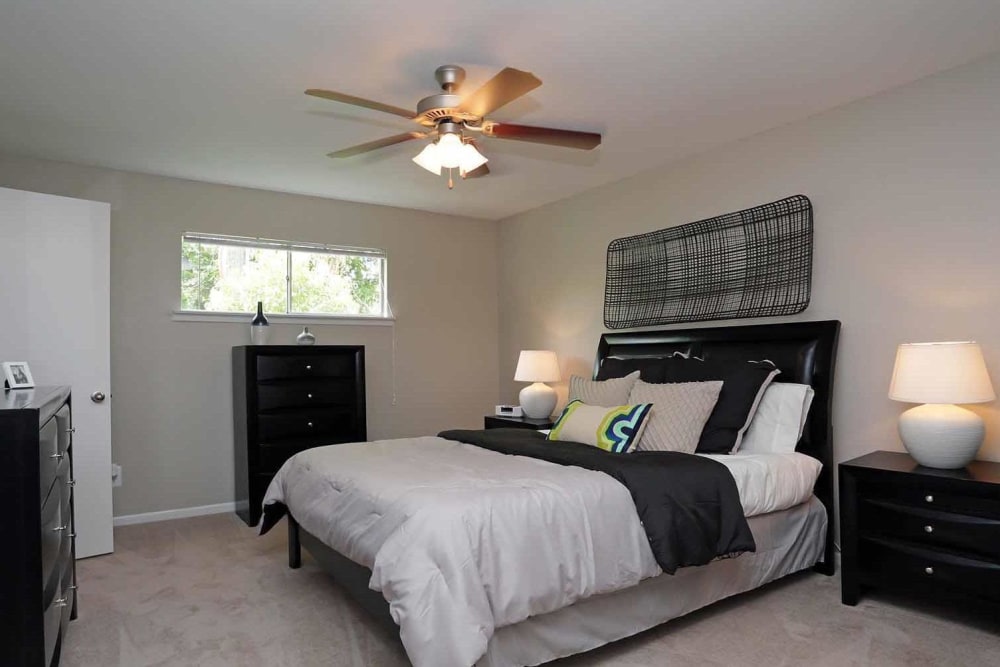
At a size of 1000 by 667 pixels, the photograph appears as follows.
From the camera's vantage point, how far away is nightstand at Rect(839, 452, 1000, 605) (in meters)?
2.46

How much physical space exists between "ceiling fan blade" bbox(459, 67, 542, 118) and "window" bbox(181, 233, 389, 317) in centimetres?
282

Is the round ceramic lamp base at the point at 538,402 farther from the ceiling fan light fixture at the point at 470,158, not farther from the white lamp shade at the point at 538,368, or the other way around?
the ceiling fan light fixture at the point at 470,158

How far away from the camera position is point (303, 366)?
4.54 meters

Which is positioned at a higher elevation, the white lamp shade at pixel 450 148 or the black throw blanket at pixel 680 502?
the white lamp shade at pixel 450 148

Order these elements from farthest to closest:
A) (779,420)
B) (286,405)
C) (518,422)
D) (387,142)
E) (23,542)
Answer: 1. (518,422)
2. (286,405)
3. (779,420)
4. (387,142)
5. (23,542)

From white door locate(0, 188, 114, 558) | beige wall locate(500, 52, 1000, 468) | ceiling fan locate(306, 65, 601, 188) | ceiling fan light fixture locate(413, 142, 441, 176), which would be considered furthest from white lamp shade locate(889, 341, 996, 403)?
white door locate(0, 188, 114, 558)

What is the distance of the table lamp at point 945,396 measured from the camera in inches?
102

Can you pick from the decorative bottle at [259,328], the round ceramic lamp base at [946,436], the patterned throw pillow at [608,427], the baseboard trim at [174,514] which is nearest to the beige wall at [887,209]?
the round ceramic lamp base at [946,436]

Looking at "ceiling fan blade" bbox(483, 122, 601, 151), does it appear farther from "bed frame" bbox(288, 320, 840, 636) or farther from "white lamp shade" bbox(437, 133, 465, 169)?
"bed frame" bbox(288, 320, 840, 636)

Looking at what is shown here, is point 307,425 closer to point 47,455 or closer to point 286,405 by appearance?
point 286,405

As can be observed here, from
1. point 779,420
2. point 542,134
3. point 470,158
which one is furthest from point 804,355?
point 470,158

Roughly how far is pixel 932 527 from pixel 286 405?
3744mm

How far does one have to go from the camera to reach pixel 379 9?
237cm

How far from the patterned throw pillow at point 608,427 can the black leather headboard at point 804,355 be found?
847mm
